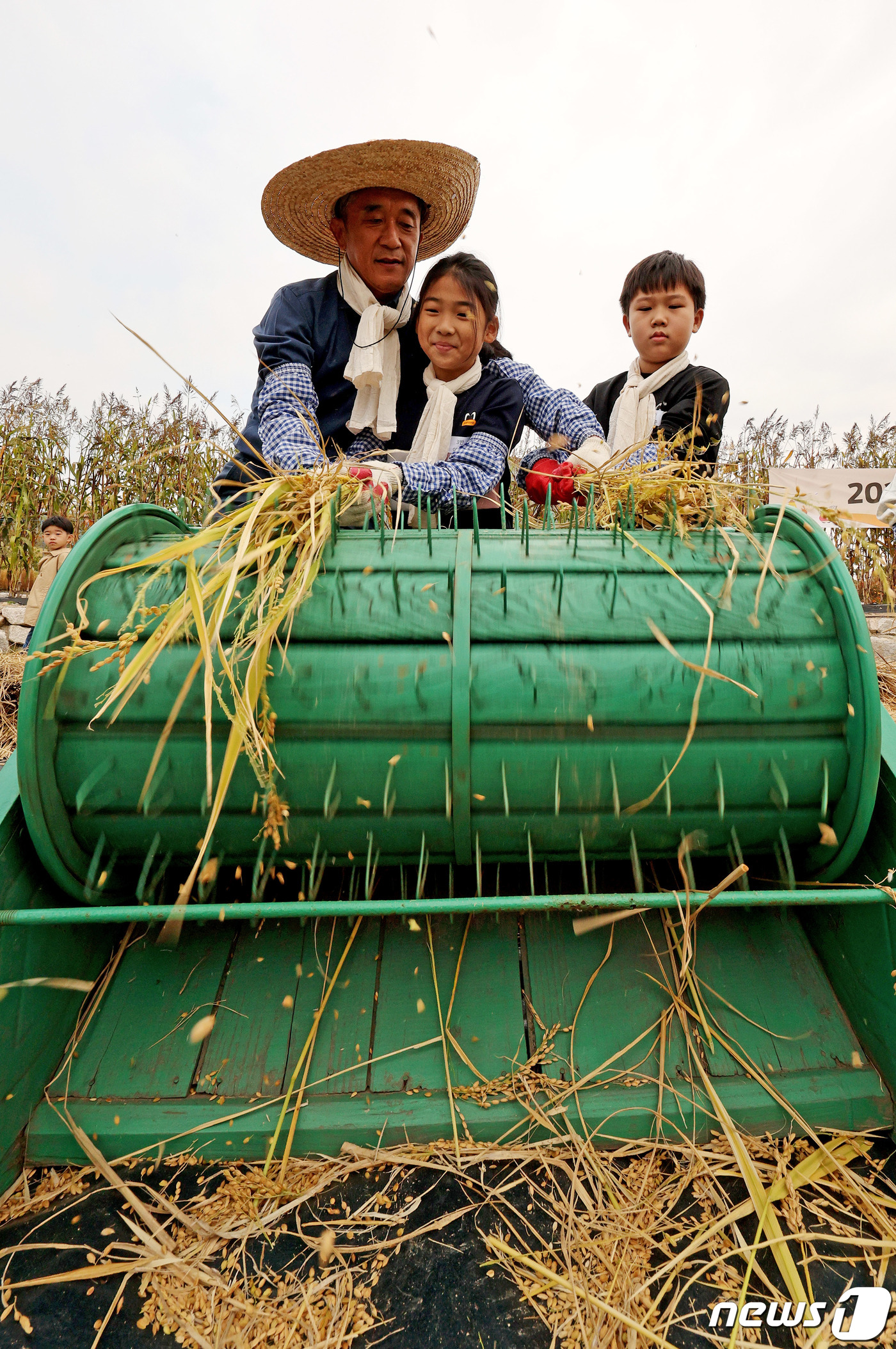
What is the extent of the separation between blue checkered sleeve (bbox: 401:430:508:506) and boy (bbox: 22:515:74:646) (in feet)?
15.8

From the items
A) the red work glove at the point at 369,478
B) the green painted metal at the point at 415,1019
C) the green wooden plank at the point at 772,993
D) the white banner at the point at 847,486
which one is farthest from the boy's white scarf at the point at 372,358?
the white banner at the point at 847,486

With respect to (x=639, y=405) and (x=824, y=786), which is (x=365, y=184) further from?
(x=824, y=786)

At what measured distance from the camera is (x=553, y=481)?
2109 millimetres

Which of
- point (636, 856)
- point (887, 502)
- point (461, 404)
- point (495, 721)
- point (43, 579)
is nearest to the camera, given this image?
point (495, 721)

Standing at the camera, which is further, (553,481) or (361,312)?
(361,312)

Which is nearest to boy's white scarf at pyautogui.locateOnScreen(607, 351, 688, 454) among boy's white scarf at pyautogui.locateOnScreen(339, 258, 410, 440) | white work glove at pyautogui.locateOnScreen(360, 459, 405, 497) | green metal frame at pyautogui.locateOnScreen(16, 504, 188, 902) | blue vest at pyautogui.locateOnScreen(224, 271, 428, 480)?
blue vest at pyautogui.locateOnScreen(224, 271, 428, 480)

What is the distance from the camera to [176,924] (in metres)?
1.54

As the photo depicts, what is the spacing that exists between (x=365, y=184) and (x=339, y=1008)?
2.56 m

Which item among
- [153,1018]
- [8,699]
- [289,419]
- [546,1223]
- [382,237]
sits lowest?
[546,1223]

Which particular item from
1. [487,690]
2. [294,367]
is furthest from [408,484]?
[487,690]

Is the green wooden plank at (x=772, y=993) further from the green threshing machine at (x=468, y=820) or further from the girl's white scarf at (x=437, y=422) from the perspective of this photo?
the girl's white scarf at (x=437, y=422)

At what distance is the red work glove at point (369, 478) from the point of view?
1.65 m

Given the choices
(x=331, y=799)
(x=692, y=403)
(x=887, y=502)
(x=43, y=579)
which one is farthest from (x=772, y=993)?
(x=43, y=579)

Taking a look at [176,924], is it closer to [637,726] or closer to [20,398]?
[637,726]
